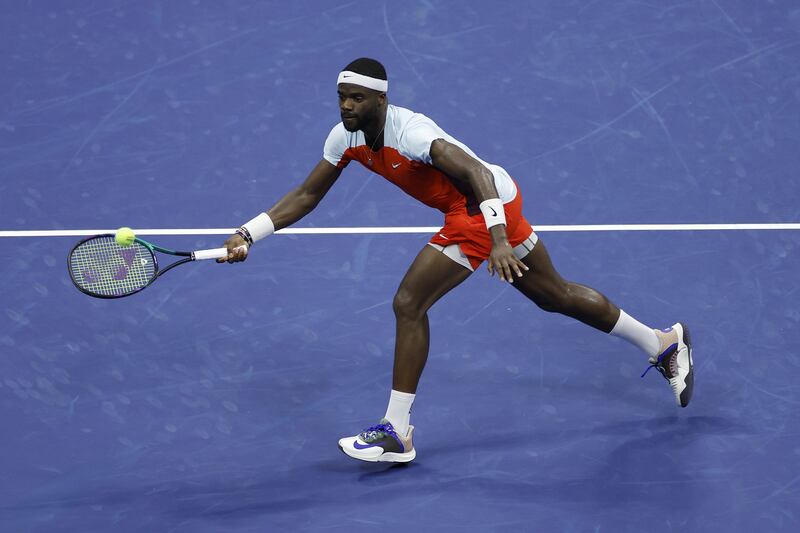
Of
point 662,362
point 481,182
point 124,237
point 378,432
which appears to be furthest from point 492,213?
point 124,237

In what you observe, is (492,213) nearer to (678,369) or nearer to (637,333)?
(637,333)

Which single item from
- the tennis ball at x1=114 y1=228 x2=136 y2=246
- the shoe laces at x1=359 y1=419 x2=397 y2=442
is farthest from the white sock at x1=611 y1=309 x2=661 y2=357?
the tennis ball at x1=114 y1=228 x2=136 y2=246

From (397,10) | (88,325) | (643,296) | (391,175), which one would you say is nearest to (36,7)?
(397,10)

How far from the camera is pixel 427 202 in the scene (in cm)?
591

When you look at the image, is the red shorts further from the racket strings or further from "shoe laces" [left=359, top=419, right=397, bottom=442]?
the racket strings

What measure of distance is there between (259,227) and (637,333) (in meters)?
1.91

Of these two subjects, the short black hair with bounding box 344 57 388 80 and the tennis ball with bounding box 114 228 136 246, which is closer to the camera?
the tennis ball with bounding box 114 228 136 246

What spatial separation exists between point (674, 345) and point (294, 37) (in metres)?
3.84

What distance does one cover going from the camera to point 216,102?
8.28m

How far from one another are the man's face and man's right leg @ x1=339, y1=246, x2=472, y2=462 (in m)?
0.66

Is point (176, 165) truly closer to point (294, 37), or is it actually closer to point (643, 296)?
point (294, 37)

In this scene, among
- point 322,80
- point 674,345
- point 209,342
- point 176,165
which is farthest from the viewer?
point 322,80

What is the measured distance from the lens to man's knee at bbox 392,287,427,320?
564cm

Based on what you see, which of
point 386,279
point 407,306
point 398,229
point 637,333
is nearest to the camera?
point 407,306
